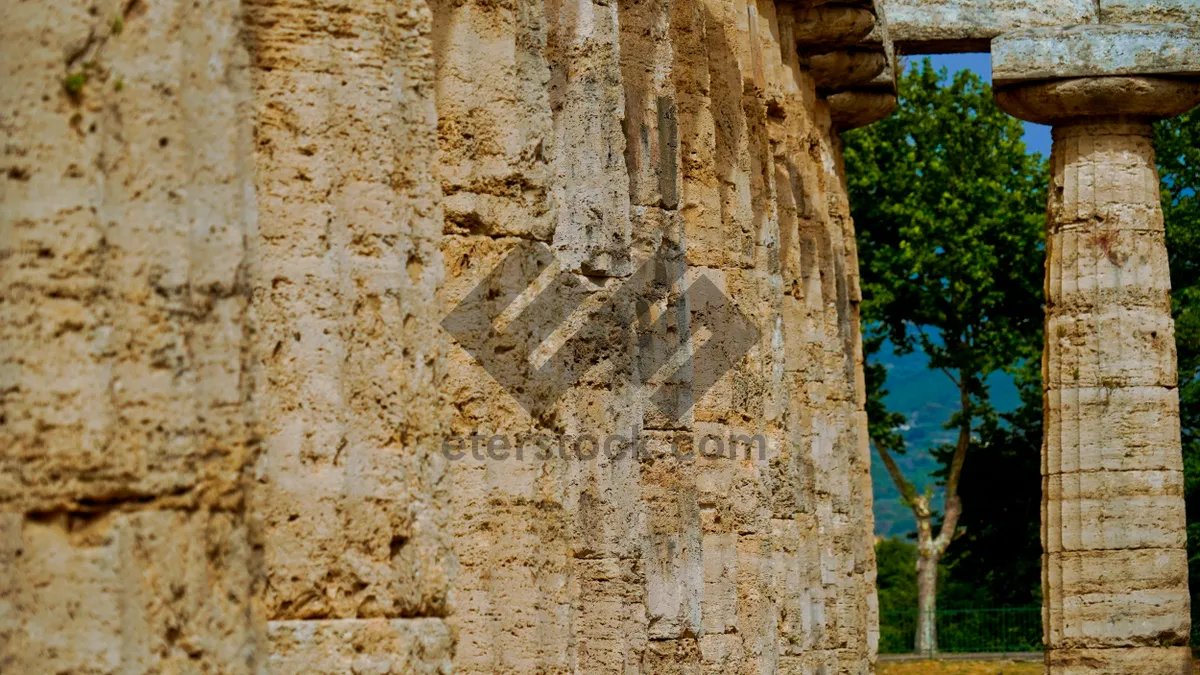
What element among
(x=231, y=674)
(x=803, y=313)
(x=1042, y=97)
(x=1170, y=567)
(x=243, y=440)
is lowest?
(x=231, y=674)

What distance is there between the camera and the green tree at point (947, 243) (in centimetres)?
4231

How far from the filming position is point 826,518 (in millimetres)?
21734

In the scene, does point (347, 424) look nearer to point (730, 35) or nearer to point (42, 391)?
point (42, 391)

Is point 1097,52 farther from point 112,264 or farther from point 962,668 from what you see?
point 112,264

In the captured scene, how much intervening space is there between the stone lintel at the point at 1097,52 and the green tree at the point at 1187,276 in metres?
15.4

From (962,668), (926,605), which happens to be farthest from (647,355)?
(926,605)

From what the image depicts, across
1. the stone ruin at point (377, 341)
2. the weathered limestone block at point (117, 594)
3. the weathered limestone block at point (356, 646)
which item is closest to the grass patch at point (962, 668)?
the stone ruin at point (377, 341)

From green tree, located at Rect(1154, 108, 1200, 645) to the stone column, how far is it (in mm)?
13455

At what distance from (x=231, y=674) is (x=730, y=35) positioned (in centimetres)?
1171

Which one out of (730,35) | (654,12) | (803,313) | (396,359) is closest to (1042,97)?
(803,313)

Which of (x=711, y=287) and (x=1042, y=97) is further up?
(x=1042, y=97)

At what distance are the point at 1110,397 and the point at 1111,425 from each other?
0.94 ft

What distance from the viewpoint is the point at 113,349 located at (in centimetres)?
412

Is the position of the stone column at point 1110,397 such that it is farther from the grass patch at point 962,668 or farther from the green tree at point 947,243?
the green tree at point 947,243
